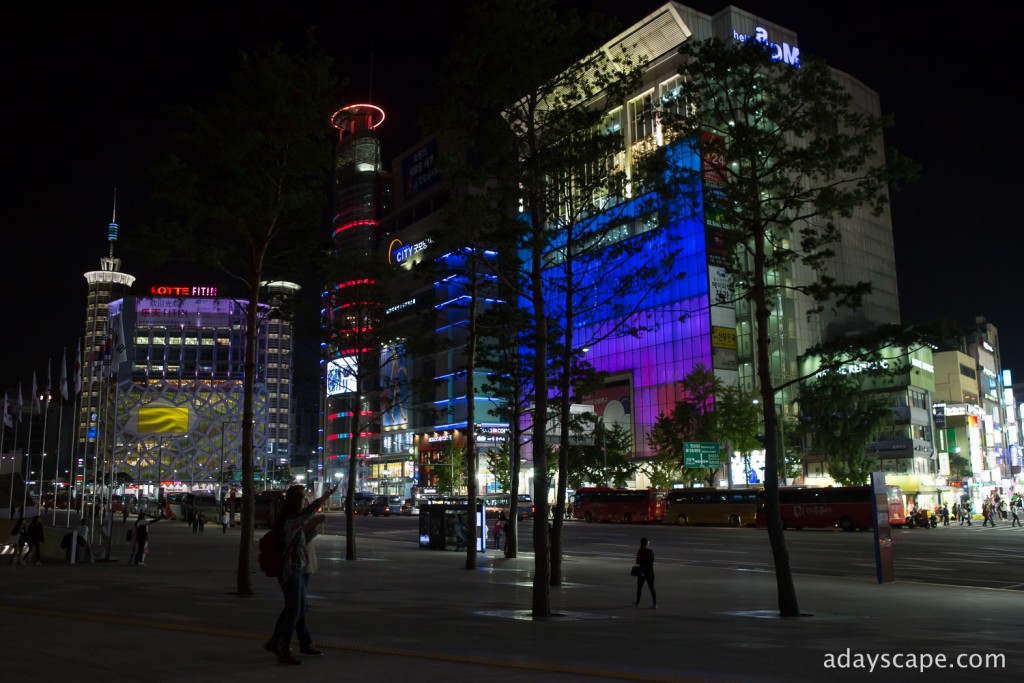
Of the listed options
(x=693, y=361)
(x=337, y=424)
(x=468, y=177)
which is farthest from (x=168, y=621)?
(x=337, y=424)

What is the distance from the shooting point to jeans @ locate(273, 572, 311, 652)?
9.12m

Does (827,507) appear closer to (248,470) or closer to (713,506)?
(713,506)

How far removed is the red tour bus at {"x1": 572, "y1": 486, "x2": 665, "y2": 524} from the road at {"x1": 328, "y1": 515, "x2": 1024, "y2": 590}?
16238 millimetres

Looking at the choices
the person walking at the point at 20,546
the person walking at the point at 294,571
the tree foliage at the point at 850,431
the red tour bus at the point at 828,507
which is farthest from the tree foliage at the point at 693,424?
the person walking at the point at 294,571

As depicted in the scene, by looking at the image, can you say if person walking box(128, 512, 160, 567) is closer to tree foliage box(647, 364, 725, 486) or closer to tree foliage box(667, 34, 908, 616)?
tree foliage box(667, 34, 908, 616)

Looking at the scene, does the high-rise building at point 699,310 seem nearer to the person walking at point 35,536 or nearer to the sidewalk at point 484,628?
the person walking at point 35,536

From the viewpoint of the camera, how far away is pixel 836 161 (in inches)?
642

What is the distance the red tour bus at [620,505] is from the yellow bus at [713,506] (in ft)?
4.83

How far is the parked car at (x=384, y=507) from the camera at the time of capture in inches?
3593

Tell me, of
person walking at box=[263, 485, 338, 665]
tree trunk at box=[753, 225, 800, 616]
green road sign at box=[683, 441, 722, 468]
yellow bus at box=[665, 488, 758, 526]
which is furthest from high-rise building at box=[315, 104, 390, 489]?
person walking at box=[263, 485, 338, 665]

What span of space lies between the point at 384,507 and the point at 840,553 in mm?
63599

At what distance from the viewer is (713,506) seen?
6469cm

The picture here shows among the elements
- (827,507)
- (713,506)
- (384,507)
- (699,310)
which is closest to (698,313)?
(699,310)

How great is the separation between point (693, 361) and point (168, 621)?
8622 cm
